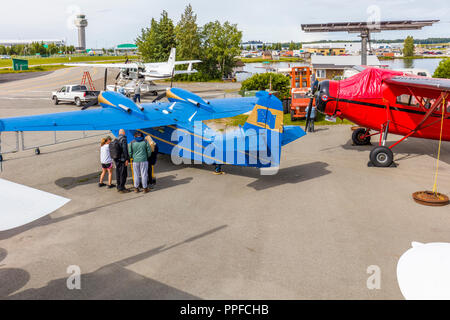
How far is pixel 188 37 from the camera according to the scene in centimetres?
5966

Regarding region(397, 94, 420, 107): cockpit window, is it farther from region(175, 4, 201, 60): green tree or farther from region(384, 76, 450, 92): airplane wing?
region(175, 4, 201, 60): green tree

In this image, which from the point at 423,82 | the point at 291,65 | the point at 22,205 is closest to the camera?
the point at 22,205

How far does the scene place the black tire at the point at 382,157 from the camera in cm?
1312

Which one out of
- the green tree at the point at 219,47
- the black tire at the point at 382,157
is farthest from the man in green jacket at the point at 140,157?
the green tree at the point at 219,47

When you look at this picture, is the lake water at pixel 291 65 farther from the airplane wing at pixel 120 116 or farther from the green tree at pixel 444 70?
the airplane wing at pixel 120 116

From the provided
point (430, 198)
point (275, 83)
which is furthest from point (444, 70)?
point (430, 198)

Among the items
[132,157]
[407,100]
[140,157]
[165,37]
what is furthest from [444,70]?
[165,37]

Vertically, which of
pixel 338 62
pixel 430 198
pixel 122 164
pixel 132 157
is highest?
pixel 338 62

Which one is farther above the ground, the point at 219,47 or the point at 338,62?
the point at 219,47

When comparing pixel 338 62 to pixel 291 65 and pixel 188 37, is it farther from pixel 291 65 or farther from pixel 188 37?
pixel 291 65

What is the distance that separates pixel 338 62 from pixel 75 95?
4010 cm

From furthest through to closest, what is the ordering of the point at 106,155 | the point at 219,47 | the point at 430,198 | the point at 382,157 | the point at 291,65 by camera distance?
the point at 291,65
the point at 219,47
the point at 382,157
the point at 106,155
the point at 430,198

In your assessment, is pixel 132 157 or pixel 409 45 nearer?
pixel 132 157
